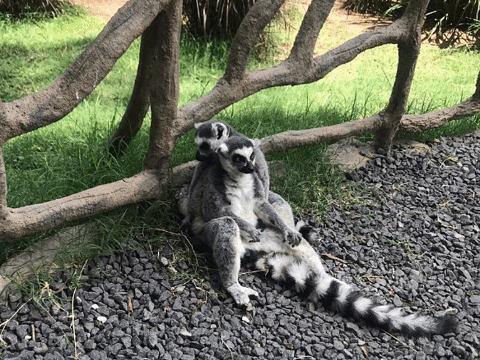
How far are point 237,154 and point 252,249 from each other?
0.54 m

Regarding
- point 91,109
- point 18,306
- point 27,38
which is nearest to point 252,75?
point 18,306

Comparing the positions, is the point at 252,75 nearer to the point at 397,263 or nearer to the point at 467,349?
the point at 397,263

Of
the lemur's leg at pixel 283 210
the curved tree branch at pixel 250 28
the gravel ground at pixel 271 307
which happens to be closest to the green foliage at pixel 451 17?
the gravel ground at pixel 271 307

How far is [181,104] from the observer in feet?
17.1

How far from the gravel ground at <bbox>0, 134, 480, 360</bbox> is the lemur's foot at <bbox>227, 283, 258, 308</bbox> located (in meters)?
0.05

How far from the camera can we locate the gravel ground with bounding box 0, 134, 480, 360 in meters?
2.58

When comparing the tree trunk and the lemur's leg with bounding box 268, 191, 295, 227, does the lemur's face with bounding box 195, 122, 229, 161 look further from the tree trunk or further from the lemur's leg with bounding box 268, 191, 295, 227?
the lemur's leg with bounding box 268, 191, 295, 227

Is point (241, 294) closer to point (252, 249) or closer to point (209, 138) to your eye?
point (252, 249)

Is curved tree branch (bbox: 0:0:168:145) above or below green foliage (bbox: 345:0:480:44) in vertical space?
above

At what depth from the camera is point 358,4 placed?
30.0 feet

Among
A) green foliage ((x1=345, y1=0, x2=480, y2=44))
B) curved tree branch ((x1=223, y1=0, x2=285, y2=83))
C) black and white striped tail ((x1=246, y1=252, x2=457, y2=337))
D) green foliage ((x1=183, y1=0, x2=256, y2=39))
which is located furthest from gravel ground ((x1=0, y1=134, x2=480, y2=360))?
green foliage ((x1=345, y1=0, x2=480, y2=44))

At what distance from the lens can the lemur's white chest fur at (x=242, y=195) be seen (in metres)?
3.07

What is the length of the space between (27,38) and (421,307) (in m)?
5.75

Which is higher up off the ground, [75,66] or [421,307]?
[75,66]
